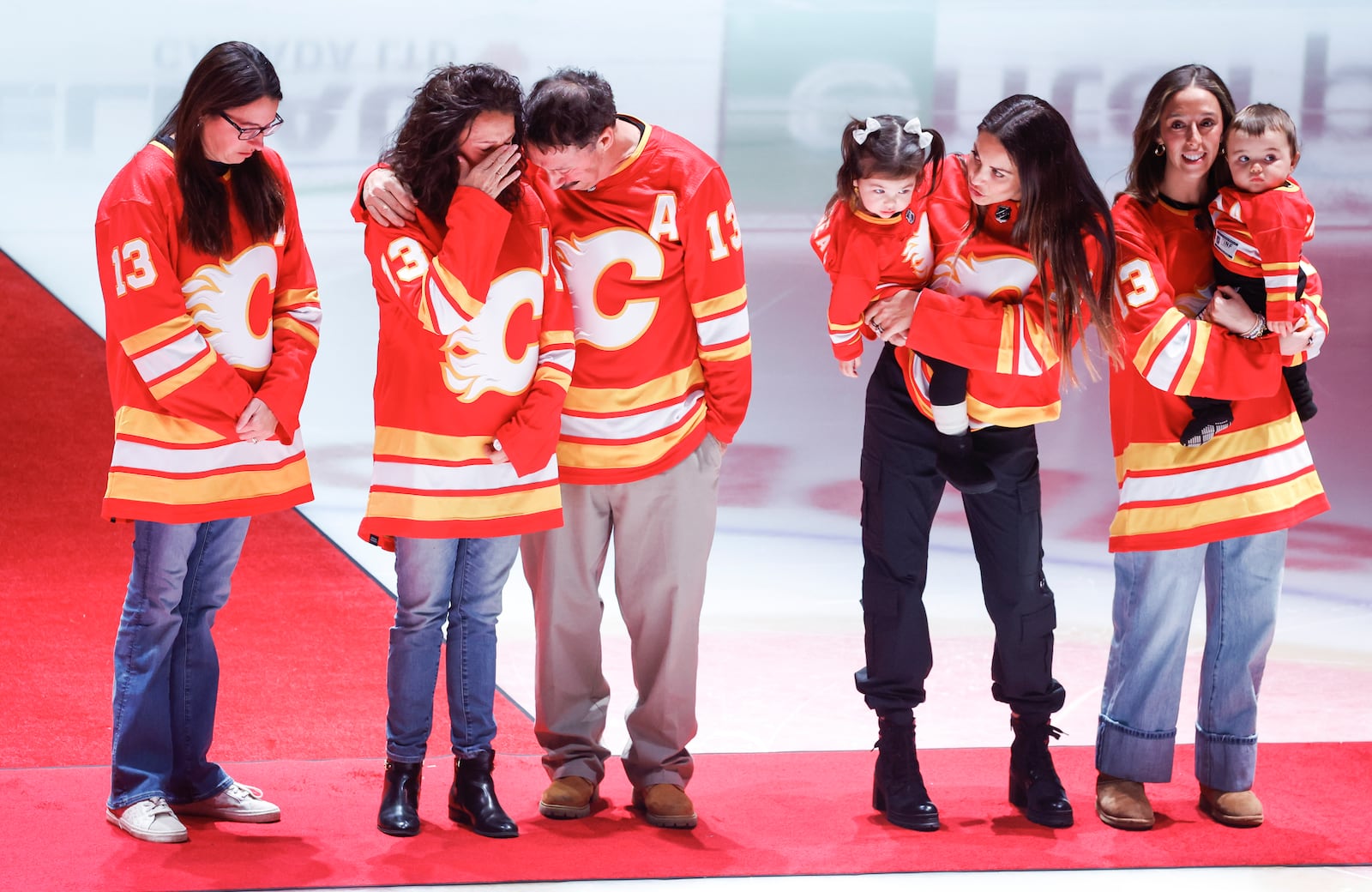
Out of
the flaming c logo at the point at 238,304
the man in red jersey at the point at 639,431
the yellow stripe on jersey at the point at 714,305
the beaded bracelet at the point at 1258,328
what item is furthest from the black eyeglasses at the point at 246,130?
the beaded bracelet at the point at 1258,328

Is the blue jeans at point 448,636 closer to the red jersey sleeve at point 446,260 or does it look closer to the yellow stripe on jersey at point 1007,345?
the red jersey sleeve at point 446,260

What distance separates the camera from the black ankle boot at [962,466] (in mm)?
2920

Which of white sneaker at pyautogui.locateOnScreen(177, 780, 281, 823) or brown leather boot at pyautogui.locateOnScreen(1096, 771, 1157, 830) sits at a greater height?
brown leather boot at pyautogui.locateOnScreen(1096, 771, 1157, 830)

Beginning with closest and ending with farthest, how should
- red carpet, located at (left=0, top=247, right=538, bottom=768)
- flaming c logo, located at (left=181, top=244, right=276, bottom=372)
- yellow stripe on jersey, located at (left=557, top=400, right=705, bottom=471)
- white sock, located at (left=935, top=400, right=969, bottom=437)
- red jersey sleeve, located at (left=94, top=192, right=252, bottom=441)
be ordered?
1. red jersey sleeve, located at (left=94, top=192, right=252, bottom=441)
2. flaming c logo, located at (left=181, top=244, right=276, bottom=372)
3. white sock, located at (left=935, top=400, right=969, bottom=437)
4. yellow stripe on jersey, located at (left=557, top=400, right=705, bottom=471)
5. red carpet, located at (left=0, top=247, right=538, bottom=768)

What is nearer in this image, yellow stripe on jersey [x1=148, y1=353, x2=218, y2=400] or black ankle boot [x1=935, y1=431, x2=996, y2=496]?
yellow stripe on jersey [x1=148, y1=353, x2=218, y2=400]

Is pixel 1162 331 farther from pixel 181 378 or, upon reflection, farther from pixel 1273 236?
pixel 181 378

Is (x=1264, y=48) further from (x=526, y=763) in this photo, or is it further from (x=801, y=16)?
(x=526, y=763)

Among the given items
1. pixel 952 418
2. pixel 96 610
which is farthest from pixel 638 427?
pixel 96 610

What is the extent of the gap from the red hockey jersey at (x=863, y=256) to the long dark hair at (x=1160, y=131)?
0.47m

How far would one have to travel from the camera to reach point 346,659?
4.05 metres

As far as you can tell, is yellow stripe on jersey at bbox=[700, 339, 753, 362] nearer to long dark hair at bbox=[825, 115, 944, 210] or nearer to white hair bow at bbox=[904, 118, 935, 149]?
long dark hair at bbox=[825, 115, 944, 210]

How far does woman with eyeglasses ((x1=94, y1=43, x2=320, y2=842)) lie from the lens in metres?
2.70

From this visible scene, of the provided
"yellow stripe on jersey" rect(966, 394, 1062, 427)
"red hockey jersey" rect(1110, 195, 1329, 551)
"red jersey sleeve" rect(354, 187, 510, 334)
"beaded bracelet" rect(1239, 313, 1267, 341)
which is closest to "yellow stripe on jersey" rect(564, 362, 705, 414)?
"red jersey sleeve" rect(354, 187, 510, 334)

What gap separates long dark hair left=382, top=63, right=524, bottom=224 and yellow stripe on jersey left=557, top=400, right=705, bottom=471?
1.70ft
